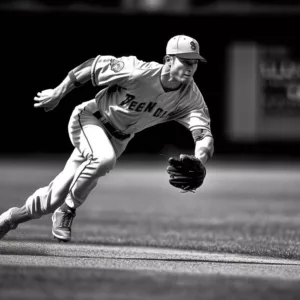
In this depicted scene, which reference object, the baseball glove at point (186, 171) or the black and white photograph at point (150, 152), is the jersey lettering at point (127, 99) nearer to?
the black and white photograph at point (150, 152)

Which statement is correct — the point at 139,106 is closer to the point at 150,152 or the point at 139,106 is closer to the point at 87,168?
the point at 87,168

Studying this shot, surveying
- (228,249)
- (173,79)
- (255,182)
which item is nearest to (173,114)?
(173,79)

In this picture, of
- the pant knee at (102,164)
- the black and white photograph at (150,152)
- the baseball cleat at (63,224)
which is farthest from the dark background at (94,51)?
the pant knee at (102,164)

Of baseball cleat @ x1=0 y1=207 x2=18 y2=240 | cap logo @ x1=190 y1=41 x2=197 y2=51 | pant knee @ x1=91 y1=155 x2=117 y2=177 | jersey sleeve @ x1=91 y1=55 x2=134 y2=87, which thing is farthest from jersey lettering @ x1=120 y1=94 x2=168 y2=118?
baseball cleat @ x1=0 y1=207 x2=18 y2=240

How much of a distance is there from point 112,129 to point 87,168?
18.4 inches

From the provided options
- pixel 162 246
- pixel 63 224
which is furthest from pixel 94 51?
pixel 63 224

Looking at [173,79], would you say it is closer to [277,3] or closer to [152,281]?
[152,281]

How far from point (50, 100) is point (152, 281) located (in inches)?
83.5

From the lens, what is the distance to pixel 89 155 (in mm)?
6965

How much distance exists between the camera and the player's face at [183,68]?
6.74 m

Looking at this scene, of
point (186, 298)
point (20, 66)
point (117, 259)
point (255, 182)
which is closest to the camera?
point (186, 298)

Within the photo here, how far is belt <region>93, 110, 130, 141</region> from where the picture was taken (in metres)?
7.22

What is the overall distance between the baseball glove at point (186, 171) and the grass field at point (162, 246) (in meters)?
0.59

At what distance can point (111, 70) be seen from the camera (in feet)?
22.8
